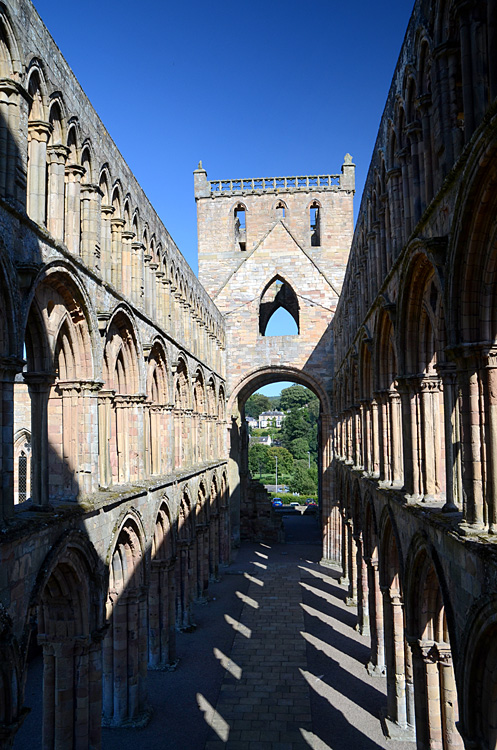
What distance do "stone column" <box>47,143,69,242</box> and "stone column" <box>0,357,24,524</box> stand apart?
10.9 feet

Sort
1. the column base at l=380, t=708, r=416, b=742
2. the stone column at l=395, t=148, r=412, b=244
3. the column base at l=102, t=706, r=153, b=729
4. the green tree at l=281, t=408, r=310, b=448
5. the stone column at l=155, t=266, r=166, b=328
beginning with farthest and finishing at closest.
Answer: the green tree at l=281, t=408, r=310, b=448
the stone column at l=155, t=266, r=166, b=328
the column base at l=102, t=706, r=153, b=729
the column base at l=380, t=708, r=416, b=742
the stone column at l=395, t=148, r=412, b=244

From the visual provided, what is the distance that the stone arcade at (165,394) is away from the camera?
22.7 feet

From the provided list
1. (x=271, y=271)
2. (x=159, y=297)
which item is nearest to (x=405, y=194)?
(x=159, y=297)

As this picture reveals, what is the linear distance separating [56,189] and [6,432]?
4684 millimetres

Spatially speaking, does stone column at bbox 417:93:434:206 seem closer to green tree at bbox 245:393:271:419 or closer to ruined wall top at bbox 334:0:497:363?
ruined wall top at bbox 334:0:497:363

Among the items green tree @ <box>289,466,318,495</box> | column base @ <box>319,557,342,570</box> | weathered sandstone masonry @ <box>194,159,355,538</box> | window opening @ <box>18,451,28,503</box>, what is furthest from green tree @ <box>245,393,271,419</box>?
window opening @ <box>18,451,28,503</box>

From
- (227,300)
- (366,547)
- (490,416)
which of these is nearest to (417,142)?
(490,416)

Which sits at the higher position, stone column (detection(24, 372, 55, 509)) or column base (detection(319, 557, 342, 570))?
stone column (detection(24, 372, 55, 509))

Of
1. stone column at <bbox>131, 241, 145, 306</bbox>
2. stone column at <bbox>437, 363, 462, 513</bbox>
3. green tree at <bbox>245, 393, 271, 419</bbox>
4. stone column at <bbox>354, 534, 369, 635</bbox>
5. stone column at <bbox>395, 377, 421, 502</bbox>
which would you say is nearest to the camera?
stone column at <bbox>437, 363, 462, 513</bbox>

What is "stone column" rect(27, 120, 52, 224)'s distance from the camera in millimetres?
9344

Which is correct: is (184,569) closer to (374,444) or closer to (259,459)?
(374,444)

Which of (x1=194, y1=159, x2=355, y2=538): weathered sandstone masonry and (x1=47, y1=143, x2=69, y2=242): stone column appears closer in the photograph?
(x1=47, y1=143, x2=69, y2=242): stone column

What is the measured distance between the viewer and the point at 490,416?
265 inches

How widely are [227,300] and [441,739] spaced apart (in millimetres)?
25936
